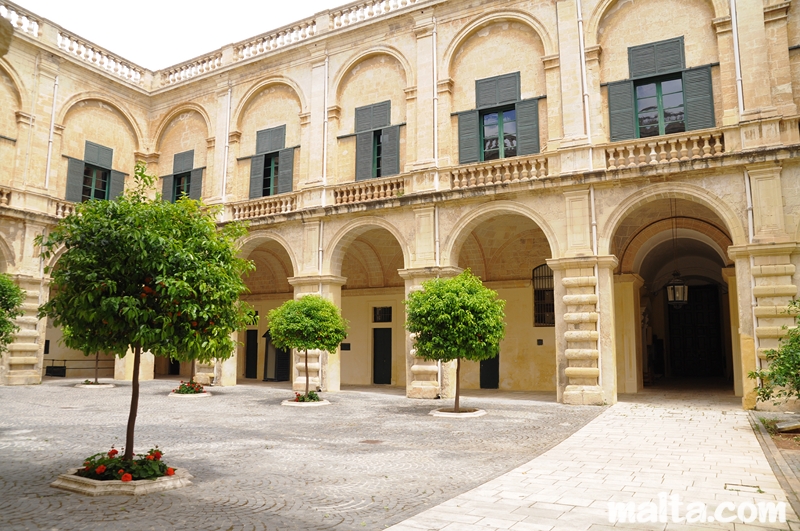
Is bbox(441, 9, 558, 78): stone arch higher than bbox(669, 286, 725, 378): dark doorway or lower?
higher

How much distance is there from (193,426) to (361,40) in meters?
14.3

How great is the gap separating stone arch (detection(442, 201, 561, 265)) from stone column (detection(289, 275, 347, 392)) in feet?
14.1

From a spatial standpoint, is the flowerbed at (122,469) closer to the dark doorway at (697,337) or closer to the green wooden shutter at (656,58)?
the green wooden shutter at (656,58)

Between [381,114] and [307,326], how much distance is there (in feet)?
26.5

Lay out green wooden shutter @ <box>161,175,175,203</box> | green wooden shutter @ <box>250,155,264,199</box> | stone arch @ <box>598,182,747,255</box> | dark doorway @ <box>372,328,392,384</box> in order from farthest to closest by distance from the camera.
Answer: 1. green wooden shutter @ <box>161,175,175,203</box>
2. dark doorway @ <box>372,328,392,384</box>
3. green wooden shutter @ <box>250,155,264,199</box>
4. stone arch @ <box>598,182,747,255</box>

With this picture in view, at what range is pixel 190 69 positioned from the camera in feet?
81.5

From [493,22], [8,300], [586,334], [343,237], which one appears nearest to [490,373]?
[586,334]

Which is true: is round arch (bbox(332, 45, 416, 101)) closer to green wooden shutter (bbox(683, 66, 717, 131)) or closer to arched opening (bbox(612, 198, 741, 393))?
green wooden shutter (bbox(683, 66, 717, 131))

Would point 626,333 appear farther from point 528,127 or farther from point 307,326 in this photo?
point 307,326

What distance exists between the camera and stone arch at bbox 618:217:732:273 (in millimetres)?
18031

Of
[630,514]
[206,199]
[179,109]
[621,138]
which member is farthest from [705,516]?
[179,109]

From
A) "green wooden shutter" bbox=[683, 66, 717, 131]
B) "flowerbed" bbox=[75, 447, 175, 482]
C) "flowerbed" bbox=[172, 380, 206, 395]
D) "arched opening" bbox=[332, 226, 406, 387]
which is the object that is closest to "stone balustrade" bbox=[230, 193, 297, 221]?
Answer: "arched opening" bbox=[332, 226, 406, 387]

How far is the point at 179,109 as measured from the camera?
24766 millimetres

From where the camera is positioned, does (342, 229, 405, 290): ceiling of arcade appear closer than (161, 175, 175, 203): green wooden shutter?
Yes
